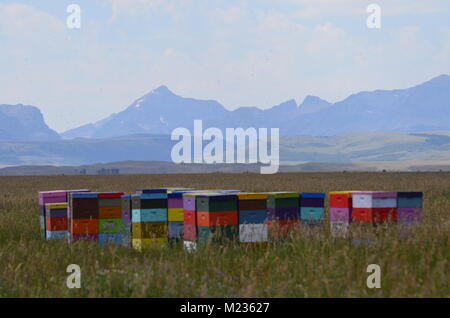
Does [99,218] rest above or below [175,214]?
below

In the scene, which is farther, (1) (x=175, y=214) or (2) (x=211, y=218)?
(1) (x=175, y=214)

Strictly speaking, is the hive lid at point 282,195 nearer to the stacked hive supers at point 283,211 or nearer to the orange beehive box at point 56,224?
the stacked hive supers at point 283,211

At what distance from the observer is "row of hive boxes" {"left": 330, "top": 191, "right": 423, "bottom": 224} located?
13766mm

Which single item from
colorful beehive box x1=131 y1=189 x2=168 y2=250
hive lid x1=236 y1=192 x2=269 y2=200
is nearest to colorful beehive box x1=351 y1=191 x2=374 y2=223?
hive lid x1=236 y1=192 x2=269 y2=200

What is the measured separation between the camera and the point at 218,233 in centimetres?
1256

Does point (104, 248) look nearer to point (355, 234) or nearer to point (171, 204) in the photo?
point (171, 204)

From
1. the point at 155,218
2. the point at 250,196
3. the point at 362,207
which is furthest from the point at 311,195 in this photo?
the point at 155,218

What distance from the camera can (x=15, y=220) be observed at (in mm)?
19547

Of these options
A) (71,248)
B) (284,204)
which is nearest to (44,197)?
(71,248)

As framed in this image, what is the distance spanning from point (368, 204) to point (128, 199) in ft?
16.7

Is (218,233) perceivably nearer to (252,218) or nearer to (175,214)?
(252,218)

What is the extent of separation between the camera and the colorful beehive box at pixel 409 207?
14.1 m

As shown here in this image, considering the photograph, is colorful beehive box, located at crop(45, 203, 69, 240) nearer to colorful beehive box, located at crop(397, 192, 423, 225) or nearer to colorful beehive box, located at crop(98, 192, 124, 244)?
colorful beehive box, located at crop(98, 192, 124, 244)

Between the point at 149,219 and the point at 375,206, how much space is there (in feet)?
15.4
